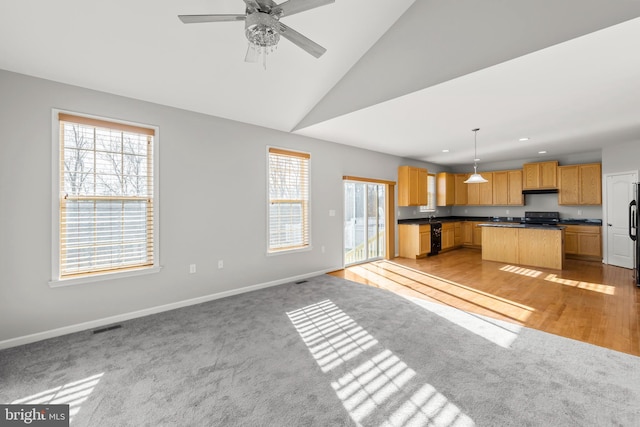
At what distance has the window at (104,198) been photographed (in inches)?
117

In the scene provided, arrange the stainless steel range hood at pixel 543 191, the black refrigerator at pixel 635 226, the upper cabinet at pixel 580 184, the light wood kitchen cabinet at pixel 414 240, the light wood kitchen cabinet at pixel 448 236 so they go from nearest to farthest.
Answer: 1. the black refrigerator at pixel 635 226
2. the upper cabinet at pixel 580 184
3. the light wood kitchen cabinet at pixel 414 240
4. the stainless steel range hood at pixel 543 191
5. the light wood kitchen cabinet at pixel 448 236

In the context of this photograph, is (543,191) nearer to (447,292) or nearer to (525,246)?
(525,246)

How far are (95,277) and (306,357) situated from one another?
2558 mm

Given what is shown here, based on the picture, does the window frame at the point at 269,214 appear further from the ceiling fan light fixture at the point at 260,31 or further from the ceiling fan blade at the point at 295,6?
the ceiling fan blade at the point at 295,6

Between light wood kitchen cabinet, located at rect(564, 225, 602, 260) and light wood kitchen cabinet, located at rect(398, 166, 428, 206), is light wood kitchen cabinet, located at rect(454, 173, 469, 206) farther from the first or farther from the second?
light wood kitchen cabinet, located at rect(564, 225, 602, 260)

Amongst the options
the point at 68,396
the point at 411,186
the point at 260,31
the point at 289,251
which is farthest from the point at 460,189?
the point at 68,396

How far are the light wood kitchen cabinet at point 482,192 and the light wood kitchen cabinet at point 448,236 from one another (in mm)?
1228

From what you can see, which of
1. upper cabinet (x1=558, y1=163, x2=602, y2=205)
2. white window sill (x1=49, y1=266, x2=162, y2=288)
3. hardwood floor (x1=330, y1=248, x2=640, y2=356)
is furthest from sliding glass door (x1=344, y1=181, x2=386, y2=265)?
upper cabinet (x1=558, y1=163, x2=602, y2=205)

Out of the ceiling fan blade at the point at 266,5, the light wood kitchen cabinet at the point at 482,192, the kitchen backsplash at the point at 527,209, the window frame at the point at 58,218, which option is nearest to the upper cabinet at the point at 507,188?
the light wood kitchen cabinet at the point at 482,192

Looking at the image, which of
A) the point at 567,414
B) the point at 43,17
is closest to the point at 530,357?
the point at 567,414

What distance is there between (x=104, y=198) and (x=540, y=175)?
9340 mm

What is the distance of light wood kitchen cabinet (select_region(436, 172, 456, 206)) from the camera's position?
8.36 metres

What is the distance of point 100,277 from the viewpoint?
3.08m

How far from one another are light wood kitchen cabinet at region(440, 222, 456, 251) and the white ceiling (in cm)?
379
